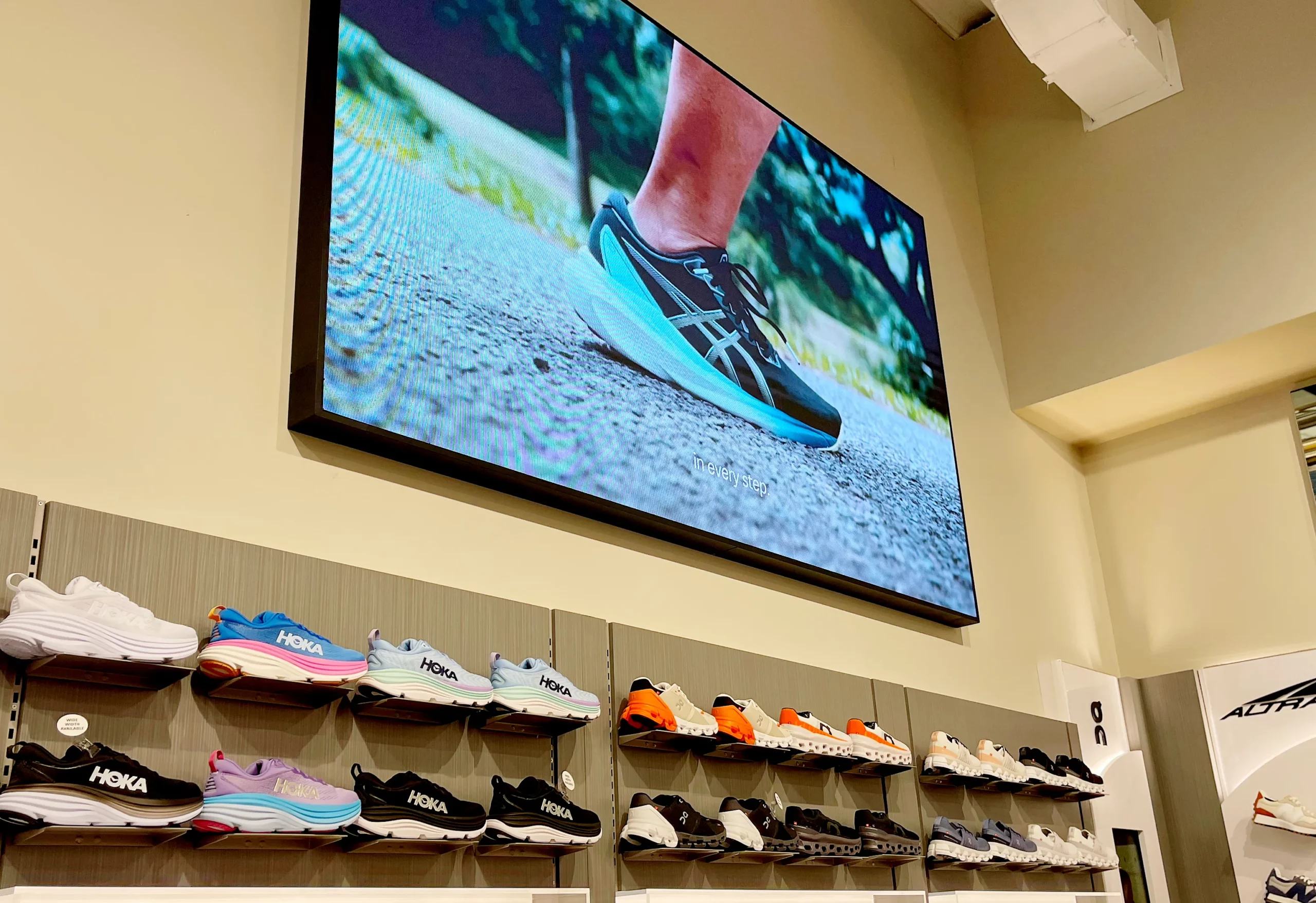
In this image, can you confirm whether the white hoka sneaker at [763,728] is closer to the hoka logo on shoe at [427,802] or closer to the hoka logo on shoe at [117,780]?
the hoka logo on shoe at [427,802]

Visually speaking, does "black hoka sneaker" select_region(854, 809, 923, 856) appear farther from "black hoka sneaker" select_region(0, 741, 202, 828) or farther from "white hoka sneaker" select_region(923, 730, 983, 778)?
"black hoka sneaker" select_region(0, 741, 202, 828)

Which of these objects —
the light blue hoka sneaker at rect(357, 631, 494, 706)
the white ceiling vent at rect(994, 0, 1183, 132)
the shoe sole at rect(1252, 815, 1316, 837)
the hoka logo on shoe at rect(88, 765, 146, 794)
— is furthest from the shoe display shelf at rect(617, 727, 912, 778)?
the white ceiling vent at rect(994, 0, 1183, 132)

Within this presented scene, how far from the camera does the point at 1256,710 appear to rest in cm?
566

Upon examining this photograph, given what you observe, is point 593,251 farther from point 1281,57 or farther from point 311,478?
point 1281,57

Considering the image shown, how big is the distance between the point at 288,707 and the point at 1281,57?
18.3ft

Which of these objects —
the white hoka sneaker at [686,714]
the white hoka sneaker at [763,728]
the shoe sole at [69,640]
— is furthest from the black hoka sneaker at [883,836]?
the shoe sole at [69,640]

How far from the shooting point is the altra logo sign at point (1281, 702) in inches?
216

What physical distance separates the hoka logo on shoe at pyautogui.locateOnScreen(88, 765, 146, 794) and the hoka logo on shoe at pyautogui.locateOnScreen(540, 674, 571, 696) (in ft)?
3.31

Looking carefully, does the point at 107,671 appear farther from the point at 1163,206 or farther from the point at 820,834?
the point at 1163,206

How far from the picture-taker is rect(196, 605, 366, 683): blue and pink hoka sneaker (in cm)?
225

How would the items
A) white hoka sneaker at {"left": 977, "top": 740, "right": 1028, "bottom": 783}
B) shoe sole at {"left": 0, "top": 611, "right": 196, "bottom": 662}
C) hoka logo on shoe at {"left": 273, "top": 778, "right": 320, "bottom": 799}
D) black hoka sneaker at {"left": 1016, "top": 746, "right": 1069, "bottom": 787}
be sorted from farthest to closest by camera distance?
black hoka sneaker at {"left": 1016, "top": 746, "right": 1069, "bottom": 787}
white hoka sneaker at {"left": 977, "top": 740, "right": 1028, "bottom": 783}
hoka logo on shoe at {"left": 273, "top": 778, "right": 320, "bottom": 799}
shoe sole at {"left": 0, "top": 611, "right": 196, "bottom": 662}

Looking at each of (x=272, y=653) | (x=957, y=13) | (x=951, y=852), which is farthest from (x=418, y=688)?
(x=957, y=13)

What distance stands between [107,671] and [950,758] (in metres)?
3.02

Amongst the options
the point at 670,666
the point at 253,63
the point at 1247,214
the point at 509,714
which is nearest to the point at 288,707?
the point at 509,714
